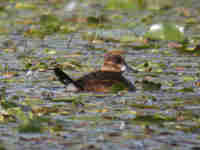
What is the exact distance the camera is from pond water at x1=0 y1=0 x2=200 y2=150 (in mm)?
6000

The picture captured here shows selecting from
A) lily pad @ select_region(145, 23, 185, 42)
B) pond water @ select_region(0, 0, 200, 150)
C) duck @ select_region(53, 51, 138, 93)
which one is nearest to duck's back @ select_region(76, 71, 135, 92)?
duck @ select_region(53, 51, 138, 93)

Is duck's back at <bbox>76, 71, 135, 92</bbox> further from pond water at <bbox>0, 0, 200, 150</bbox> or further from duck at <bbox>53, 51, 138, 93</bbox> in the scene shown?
pond water at <bbox>0, 0, 200, 150</bbox>

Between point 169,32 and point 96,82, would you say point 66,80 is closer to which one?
point 96,82

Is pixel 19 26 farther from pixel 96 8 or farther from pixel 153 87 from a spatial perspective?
pixel 153 87

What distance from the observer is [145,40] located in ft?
40.2

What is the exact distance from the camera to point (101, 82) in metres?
8.02

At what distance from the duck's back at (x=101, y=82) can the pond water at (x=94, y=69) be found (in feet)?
0.39

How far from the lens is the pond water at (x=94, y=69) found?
19.7 feet

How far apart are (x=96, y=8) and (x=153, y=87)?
8.85m

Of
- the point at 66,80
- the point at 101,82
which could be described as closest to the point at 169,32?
the point at 101,82

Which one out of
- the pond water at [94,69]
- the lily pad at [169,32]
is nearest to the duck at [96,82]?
the pond water at [94,69]

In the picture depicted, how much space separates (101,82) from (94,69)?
1.94 m

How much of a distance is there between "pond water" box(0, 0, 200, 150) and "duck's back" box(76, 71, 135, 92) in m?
0.12

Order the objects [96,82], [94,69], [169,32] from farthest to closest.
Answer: [169,32], [94,69], [96,82]
